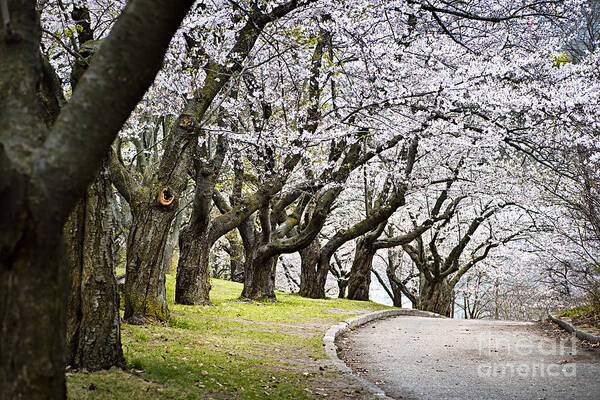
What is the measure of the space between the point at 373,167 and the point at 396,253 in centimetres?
1177

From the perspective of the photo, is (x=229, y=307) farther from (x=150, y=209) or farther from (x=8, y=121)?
(x=8, y=121)

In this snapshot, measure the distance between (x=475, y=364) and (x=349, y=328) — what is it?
449 centimetres

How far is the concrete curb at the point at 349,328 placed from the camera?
5.32 metres

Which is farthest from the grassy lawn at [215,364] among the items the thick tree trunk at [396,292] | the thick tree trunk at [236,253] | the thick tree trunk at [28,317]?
the thick tree trunk at [396,292]

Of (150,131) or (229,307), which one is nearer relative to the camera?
(229,307)

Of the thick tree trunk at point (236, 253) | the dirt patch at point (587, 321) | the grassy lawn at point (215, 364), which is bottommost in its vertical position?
the grassy lawn at point (215, 364)

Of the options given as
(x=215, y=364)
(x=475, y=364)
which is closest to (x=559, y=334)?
(x=475, y=364)

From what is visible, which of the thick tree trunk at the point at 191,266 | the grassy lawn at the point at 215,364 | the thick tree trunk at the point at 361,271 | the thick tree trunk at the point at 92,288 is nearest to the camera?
the grassy lawn at the point at 215,364

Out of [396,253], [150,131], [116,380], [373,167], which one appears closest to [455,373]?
[116,380]

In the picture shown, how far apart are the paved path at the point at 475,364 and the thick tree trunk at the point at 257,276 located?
415cm

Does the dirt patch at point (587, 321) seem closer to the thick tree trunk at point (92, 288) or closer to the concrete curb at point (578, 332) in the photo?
the concrete curb at point (578, 332)

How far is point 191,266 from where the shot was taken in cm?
1087

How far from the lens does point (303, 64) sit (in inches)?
496

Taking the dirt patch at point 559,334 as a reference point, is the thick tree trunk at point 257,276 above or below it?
above
